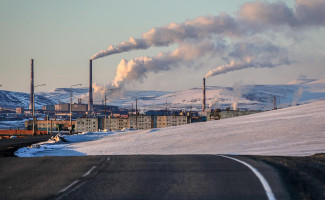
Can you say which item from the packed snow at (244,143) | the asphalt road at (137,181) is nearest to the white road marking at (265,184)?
the asphalt road at (137,181)

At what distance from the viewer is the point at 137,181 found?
12.8 m

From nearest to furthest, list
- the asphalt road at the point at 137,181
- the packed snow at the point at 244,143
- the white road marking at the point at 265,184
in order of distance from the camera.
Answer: the white road marking at the point at 265,184, the asphalt road at the point at 137,181, the packed snow at the point at 244,143

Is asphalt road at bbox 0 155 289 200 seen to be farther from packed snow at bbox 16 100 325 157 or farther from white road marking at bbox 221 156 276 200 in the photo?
packed snow at bbox 16 100 325 157

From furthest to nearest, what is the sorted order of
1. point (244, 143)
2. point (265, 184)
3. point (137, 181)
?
point (244, 143)
point (137, 181)
point (265, 184)

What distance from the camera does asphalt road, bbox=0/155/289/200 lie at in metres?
10.7

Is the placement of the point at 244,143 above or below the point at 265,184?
below

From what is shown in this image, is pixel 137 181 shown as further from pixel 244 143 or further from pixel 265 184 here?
pixel 244 143

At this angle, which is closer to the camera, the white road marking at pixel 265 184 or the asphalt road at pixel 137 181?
the white road marking at pixel 265 184

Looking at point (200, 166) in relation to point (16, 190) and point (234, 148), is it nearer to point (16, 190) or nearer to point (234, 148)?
point (16, 190)

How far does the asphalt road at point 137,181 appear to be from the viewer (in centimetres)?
1070

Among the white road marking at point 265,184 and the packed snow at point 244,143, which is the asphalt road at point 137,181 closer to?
the white road marking at point 265,184

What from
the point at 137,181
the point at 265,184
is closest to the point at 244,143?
the point at 137,181

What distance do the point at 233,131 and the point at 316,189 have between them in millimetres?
36044

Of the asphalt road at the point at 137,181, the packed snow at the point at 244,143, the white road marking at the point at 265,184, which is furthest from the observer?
the packed snow at the point at 244,143
